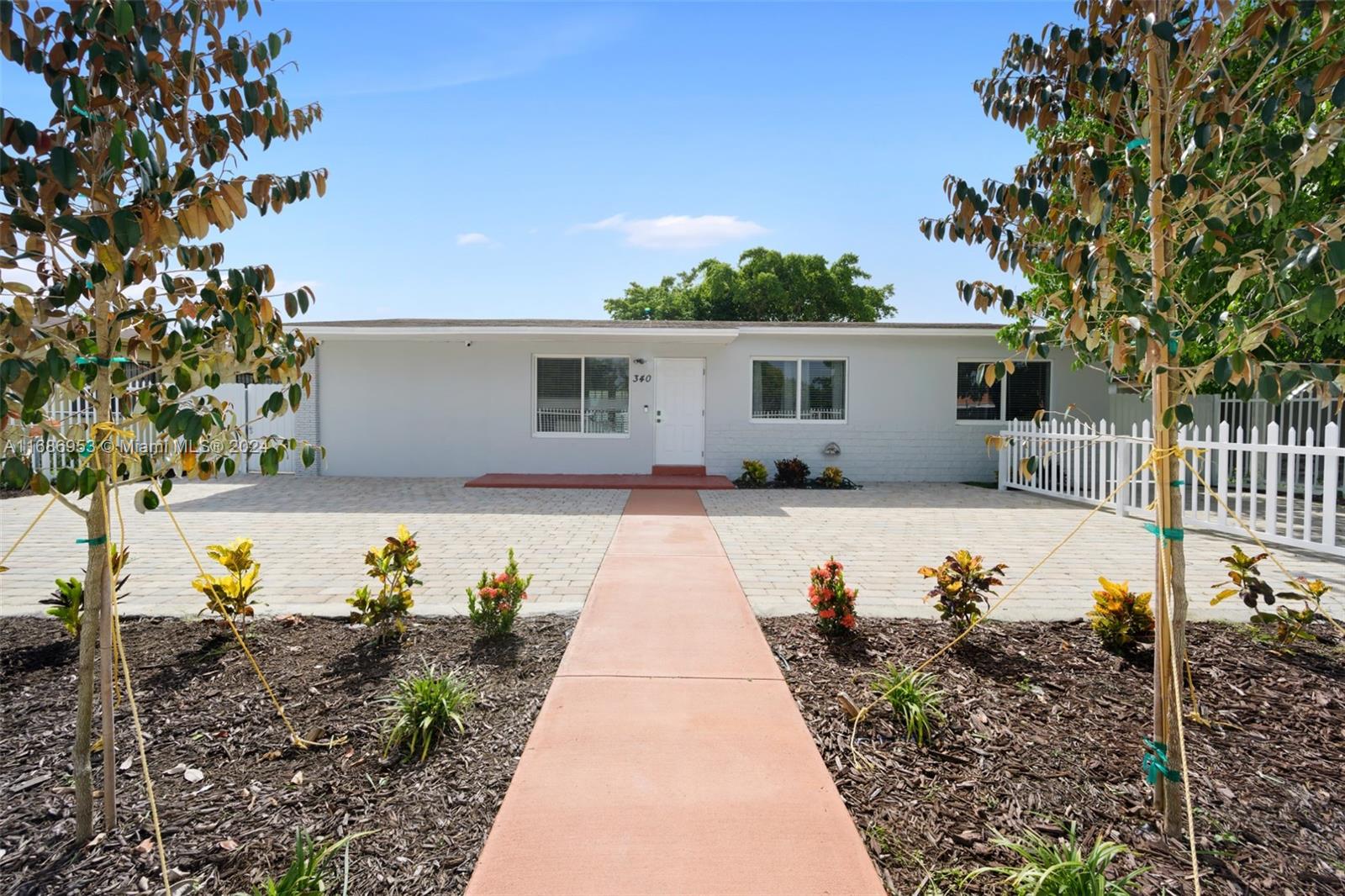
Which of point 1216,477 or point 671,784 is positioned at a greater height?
point 1216,477

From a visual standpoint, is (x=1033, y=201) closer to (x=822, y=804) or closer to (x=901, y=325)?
(x=822, y=804)

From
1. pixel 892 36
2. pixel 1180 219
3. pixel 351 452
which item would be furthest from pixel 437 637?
pixel 351 452

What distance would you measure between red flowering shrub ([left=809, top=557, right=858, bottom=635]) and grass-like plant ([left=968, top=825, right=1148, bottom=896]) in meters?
1.85

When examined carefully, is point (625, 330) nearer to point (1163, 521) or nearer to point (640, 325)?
point (640, 325)

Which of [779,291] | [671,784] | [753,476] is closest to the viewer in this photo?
[671,784]

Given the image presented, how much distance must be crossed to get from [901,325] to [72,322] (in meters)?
13.3

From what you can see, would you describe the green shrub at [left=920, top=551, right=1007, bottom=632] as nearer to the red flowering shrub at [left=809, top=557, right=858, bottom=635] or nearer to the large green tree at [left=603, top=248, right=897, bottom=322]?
the red flowering shrub at [left=809, top=557, right=858, bottom=635]

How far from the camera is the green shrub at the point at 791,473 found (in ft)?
43.6

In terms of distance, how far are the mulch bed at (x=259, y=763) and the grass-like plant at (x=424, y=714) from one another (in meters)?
0.06

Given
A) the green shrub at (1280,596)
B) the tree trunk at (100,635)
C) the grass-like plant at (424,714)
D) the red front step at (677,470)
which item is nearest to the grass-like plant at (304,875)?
the grass-like plant at (424,714)

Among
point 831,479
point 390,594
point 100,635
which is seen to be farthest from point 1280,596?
point 831,479

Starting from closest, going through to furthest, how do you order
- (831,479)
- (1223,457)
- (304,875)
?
(304,875) → (1223,457) → (831,479)

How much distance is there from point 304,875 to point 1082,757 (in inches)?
110

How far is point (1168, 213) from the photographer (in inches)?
95.8
